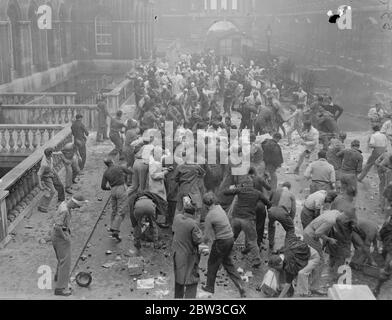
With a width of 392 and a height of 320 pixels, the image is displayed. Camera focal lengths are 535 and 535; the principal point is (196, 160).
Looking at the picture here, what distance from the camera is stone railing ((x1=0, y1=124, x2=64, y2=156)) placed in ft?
53.1

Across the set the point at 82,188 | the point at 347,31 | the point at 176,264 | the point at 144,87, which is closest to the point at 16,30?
the point at 144,87

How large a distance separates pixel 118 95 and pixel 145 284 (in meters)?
15.1

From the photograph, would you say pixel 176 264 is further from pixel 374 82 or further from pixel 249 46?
pixel 249 46

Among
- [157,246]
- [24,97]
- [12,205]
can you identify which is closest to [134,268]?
[157,246]

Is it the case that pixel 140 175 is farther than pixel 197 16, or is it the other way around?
pixel 197 16

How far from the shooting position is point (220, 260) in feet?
27.9

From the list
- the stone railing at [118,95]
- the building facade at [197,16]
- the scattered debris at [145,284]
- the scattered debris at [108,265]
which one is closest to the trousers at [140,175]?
the scattered debris at [108,265]

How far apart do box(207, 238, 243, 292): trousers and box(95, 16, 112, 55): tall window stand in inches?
1157

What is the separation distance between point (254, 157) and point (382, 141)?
4.06 m

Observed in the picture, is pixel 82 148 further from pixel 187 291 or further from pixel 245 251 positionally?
pixel 187 291

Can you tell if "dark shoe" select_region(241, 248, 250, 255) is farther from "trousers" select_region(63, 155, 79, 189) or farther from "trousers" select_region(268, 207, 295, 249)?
"trousers" select_region(63, 155, 79, 189)

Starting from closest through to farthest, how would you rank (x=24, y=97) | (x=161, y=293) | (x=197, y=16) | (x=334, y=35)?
(x=161, y=293) < (x=24, y=97) < (x=334, y=35) < (x=197, y=16)

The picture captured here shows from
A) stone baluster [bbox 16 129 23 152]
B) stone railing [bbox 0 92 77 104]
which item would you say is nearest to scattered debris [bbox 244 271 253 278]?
stone baluster [bbox 16 129 23 152]
